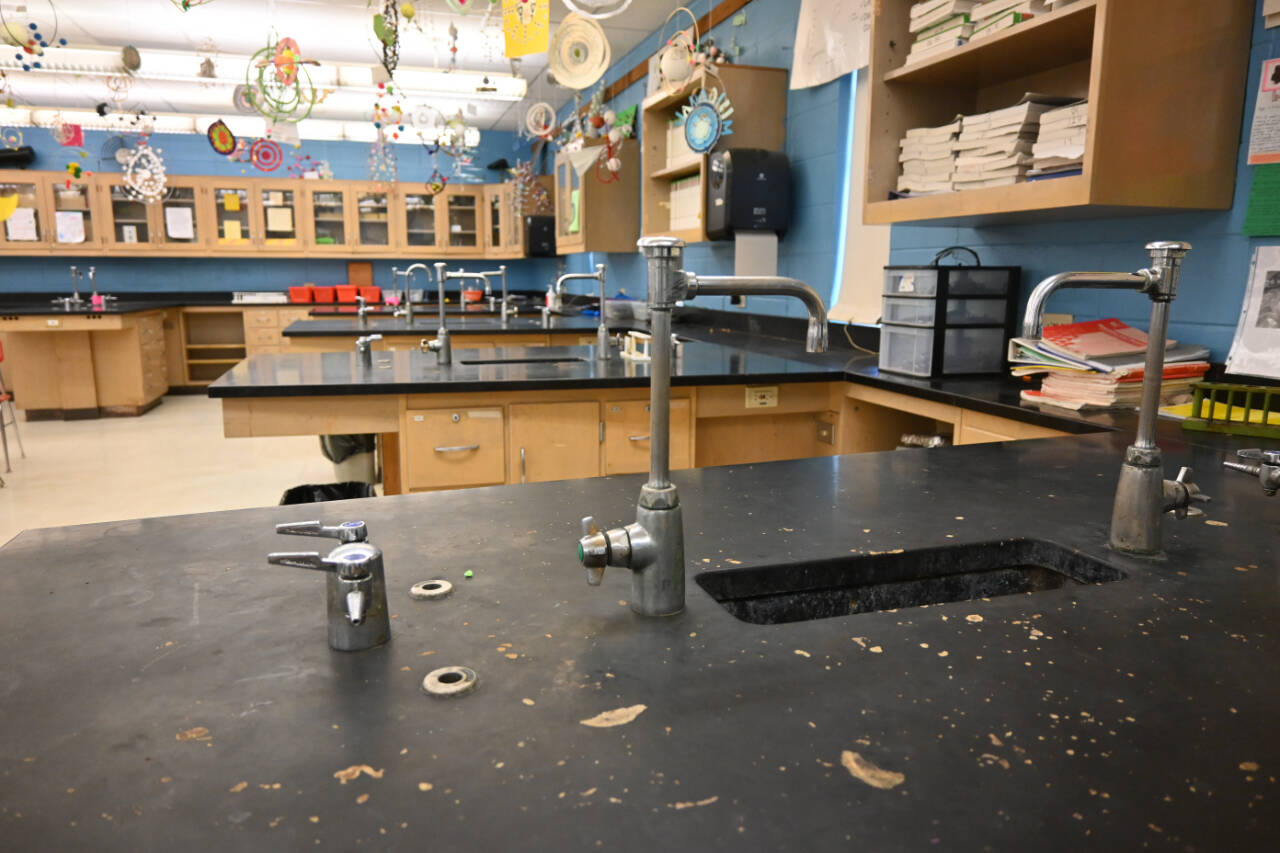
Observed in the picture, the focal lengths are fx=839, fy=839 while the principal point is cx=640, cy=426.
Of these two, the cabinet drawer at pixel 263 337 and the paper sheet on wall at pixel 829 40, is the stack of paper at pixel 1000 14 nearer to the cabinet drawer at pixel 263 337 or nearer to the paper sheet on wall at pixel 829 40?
the paper sheet on wall at pixel 829 40

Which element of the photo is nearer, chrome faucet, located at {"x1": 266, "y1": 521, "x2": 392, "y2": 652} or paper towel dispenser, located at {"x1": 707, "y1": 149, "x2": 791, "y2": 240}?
chrome faucet, located at {"x1": 266, "y1": 521, "x2": 392, "y2": 652}

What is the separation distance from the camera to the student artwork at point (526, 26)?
2.48 metres

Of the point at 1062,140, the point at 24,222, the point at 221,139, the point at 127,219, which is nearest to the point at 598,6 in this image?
the point at 1062,140

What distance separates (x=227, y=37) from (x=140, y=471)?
3.43 m

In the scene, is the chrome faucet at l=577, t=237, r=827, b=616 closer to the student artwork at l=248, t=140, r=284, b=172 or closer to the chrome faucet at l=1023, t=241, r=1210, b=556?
the chrome faucet at l=1023, t=241, r=1210, b=556

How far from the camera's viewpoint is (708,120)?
4.31m

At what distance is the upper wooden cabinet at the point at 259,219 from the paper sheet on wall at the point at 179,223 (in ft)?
0.03

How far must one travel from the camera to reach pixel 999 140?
2445mm

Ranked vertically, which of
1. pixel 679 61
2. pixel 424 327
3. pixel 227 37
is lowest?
pixel 424 327

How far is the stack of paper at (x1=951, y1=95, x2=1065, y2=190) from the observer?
7.79 ft

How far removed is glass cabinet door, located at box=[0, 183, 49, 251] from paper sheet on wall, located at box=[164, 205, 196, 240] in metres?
1.08

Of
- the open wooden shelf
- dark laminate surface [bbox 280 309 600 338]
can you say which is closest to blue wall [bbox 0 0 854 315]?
dark laminate surface [bbox 280 309 600 338]

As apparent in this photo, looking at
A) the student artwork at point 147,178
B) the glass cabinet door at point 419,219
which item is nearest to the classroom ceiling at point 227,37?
the student artwork at point 147,178

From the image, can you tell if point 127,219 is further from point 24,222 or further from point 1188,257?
point 1188,257
